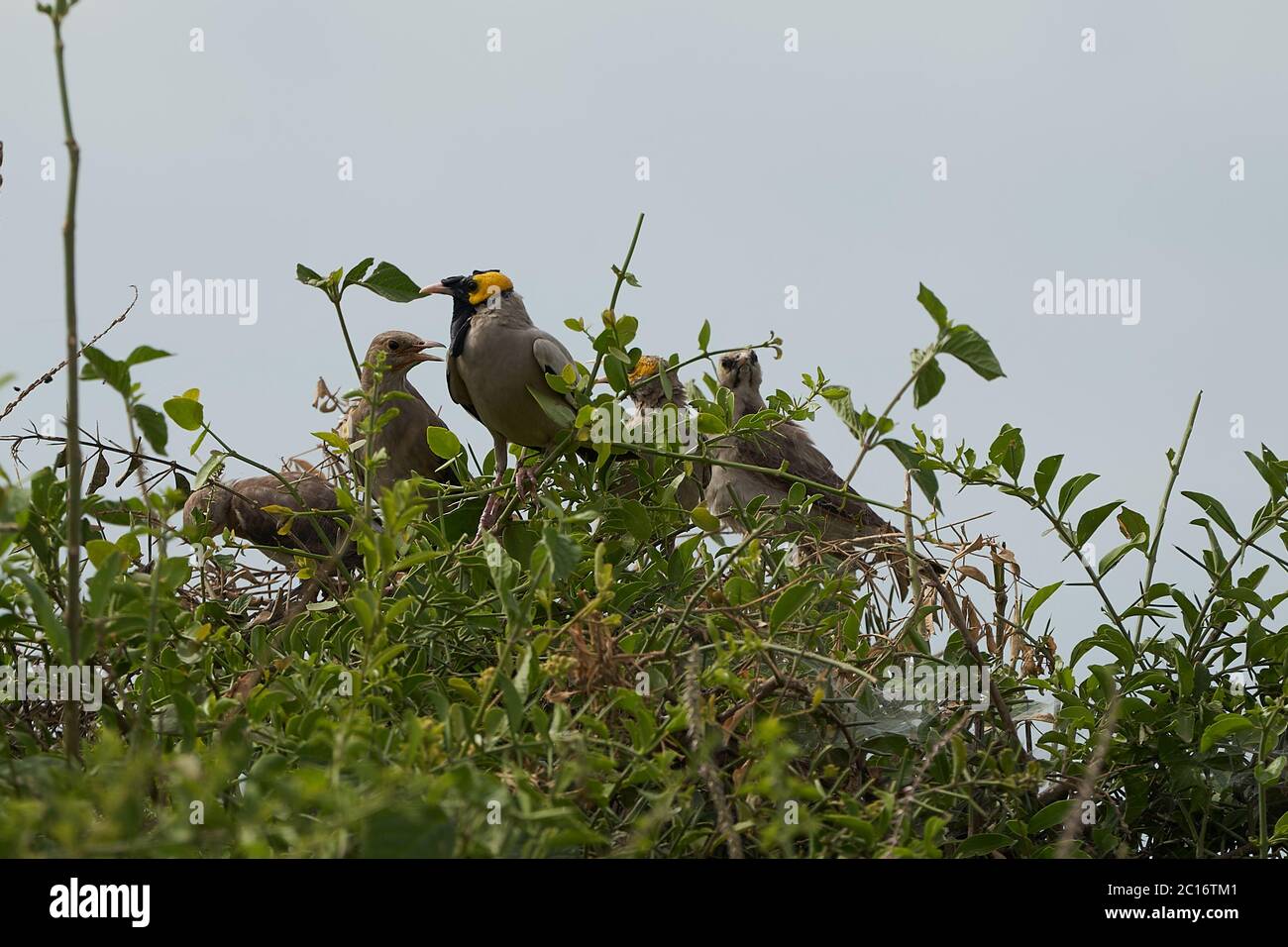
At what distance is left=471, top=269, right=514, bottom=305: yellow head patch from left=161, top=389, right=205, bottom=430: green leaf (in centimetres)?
214

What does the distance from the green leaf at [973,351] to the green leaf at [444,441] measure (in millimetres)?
1065

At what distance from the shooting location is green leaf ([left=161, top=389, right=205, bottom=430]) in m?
1.88

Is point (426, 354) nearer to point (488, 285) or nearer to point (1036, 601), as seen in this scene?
point (488, 285)

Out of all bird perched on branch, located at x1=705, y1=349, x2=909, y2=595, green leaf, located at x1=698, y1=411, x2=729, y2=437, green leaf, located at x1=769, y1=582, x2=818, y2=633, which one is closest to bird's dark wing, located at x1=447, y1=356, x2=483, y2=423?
bird perched on branch, located at x1=705, y1=349, x2=909, y2=595

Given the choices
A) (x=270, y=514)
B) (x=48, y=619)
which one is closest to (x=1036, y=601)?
(x=48, y=619)

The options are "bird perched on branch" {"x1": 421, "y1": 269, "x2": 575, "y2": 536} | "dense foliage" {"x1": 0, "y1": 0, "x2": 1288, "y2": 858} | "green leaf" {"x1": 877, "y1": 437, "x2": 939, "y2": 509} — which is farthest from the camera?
"bird perched on branch" {"x1": 421, "y1": 269, "x2": 575, "y2": 536}

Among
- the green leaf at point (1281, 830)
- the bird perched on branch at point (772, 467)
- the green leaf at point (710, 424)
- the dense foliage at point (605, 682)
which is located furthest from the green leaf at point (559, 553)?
the bird perched on branch at point (772, 467)

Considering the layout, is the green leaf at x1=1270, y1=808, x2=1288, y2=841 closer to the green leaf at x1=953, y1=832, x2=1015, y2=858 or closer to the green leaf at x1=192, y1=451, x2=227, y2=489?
the green leaf at x1=953, y1=832, x2=1015, y2=858

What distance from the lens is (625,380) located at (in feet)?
7.09

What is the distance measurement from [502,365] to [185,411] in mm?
1940

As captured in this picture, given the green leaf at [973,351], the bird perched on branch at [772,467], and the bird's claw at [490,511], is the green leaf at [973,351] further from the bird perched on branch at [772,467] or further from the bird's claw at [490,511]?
the bird perched on branch at [772,467]

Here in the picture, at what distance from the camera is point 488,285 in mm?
4020
